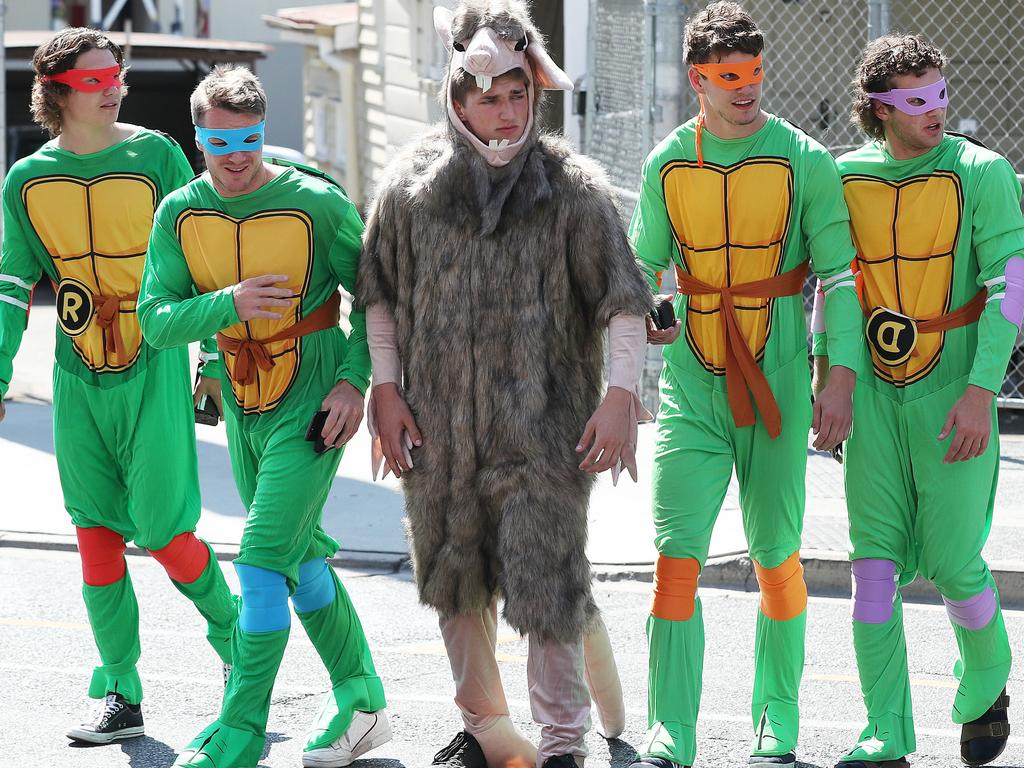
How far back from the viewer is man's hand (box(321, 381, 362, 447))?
4520 mm

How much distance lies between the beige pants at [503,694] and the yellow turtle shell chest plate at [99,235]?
1481 millimetres

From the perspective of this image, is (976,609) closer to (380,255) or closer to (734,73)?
(734,73)

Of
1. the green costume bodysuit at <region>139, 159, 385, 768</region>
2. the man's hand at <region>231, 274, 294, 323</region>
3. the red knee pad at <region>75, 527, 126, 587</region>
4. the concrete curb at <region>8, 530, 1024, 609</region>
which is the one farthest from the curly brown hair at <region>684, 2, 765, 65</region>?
the concrete curb at <region>8, 530, 1024, 609</region>

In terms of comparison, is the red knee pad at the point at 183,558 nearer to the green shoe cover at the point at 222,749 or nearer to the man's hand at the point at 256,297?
the green shoe cover at the point at 222,749

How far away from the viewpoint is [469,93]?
427 cm

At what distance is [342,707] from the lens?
4926mm

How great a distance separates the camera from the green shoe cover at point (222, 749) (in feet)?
14.6

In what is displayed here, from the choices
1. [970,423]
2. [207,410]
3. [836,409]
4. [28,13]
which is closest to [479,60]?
[836,409]

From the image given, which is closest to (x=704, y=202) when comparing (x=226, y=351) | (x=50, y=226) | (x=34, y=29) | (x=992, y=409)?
(x=992, y=409)

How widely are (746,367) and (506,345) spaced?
72 cm

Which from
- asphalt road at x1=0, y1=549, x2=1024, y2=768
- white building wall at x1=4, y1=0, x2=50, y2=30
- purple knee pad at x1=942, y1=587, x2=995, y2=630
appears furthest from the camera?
white building wall at x1=4, y1=0, x2=50, y2=30

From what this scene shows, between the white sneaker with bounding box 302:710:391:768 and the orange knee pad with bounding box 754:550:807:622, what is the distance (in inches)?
49.4

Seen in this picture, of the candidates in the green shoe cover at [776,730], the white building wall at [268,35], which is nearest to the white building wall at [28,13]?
the white building wall at [268,35]

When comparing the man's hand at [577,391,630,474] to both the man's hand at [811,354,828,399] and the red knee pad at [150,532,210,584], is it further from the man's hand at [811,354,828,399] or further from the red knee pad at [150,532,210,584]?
the red knee pad at [150,532,210,584]
